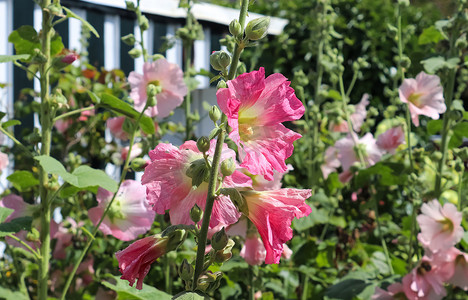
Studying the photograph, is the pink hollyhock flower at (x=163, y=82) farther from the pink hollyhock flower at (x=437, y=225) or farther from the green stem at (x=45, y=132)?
the pink hollyhock flower at (x=437, y=225)

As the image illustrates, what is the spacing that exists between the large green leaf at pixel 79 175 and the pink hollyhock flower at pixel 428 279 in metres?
0.68

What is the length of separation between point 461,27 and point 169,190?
3.21 feet

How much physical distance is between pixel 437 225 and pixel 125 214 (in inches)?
25.4

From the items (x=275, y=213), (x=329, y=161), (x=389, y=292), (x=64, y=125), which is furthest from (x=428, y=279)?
(x=64, y=125)

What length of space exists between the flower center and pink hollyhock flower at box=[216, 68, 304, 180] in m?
0.82

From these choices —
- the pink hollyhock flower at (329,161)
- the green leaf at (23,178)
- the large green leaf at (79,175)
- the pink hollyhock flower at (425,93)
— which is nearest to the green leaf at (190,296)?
the large green leaf at (79,175)

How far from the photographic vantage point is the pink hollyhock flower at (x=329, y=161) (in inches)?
65.9

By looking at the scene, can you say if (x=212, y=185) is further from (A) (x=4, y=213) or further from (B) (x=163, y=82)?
(B) (x=163, y=82)

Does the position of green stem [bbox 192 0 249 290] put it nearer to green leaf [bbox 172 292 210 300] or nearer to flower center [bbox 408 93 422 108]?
green leaf [bbox 172 292 210 300]

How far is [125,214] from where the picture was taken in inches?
43.7

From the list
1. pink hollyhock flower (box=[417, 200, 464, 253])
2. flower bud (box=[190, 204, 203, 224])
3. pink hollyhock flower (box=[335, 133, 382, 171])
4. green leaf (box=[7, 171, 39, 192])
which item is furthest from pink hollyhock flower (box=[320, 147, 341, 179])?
flower bud (box=[190, 204, 203, 224])

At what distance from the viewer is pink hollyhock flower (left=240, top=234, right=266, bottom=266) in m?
1.05

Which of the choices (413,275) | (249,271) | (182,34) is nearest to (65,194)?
(249,271)

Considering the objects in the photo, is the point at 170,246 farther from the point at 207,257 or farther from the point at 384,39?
the point at 384,39
